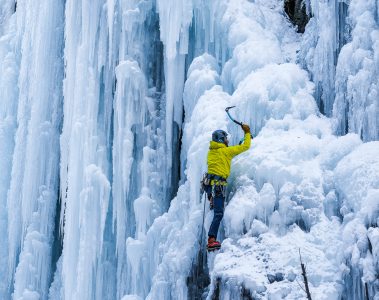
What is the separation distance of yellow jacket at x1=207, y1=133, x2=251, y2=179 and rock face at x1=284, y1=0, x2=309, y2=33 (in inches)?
123

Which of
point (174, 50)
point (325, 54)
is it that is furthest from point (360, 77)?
point (174, 50)

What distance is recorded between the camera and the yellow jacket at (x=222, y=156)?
7164 millimetres

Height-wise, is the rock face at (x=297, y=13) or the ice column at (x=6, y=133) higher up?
the rock face at (x=297, y=13)

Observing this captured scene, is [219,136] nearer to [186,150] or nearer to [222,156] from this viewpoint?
[222,156]

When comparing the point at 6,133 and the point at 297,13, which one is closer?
the point at 297,13

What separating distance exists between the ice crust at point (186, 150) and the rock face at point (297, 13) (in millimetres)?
139

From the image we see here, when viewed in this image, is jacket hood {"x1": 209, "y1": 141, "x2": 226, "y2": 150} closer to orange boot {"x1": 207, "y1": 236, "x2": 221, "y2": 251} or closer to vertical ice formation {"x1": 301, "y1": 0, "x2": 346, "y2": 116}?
orange boot {"x1": 207, "y1": 236, "x2": 221, "y2": 251}

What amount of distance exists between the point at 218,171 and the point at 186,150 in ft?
6.32

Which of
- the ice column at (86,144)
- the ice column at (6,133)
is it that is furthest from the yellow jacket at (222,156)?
the ice column at (6,133)

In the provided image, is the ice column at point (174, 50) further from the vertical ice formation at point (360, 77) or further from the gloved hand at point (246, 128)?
the vertical ice formation at point (360, 77)

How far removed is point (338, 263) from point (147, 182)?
13.7ft

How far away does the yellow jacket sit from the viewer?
23.5 feet

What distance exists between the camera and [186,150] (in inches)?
355

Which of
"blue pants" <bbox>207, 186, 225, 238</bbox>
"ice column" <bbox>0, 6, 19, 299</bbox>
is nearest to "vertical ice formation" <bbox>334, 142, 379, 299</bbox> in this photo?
"blue pants" <bbox>207, 186, 225, 238</bbox>
